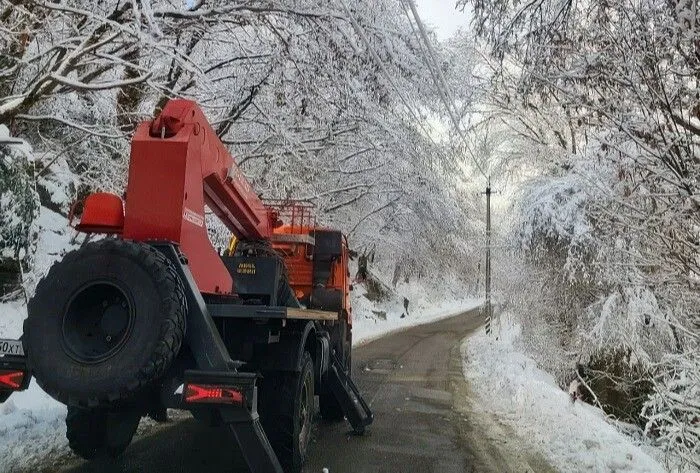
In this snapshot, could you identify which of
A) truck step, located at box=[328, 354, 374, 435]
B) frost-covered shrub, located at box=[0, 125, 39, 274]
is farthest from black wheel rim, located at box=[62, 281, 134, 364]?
frost-covered shrub, located at box=[0, 125, 39, 274]

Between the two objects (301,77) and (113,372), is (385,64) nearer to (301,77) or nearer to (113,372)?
(301,77)

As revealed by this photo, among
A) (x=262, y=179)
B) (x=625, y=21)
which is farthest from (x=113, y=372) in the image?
(x=262, y=179)

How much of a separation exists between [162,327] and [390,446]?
13.1 feet

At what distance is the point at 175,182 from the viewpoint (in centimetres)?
426

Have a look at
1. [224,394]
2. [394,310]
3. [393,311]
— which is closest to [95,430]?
[224,394]

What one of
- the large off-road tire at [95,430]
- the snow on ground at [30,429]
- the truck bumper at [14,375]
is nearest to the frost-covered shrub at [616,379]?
the large off-road tire at [95,430]

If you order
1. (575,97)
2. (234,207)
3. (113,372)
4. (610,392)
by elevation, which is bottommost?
(610,392)

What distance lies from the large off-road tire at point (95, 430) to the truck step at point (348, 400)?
2.78 meters

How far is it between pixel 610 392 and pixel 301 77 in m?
9.52

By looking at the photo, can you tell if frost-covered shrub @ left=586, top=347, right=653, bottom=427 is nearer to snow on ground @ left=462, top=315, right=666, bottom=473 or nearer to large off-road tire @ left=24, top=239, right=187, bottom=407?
snow on ground @ left=462, top=315, right=666, bottom=473

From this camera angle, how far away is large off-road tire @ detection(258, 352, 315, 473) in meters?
5.07

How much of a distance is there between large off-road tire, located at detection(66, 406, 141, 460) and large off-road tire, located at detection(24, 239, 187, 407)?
1.32 metres

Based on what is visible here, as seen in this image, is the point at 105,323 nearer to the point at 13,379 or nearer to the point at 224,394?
the point at 13,379

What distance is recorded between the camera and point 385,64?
28.5ft
